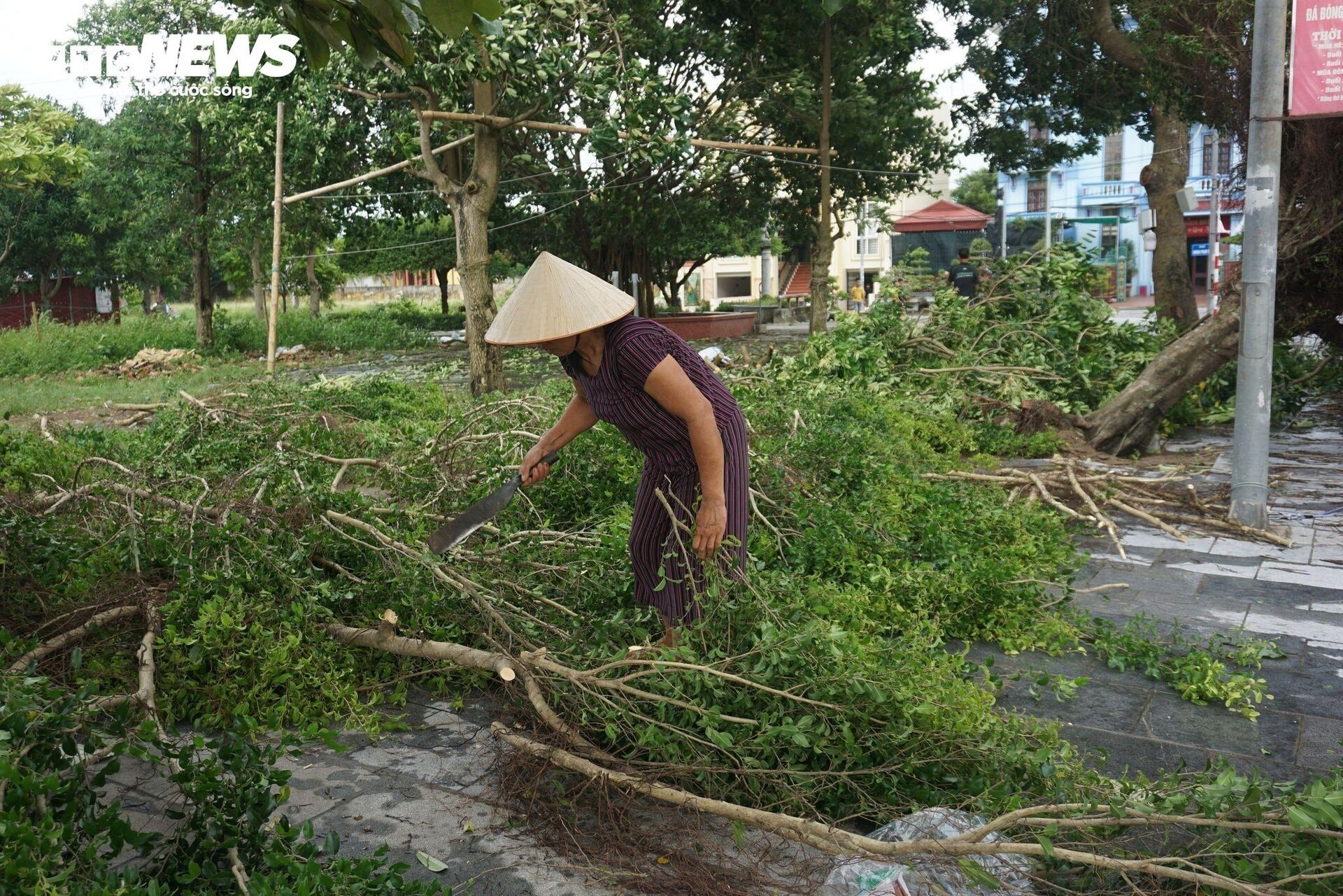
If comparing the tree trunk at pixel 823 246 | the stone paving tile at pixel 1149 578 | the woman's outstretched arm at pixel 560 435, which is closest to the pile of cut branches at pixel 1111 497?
the stone paving tile at pixel 1149 578

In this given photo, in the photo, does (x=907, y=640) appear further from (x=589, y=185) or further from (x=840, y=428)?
(x=589, y=185)

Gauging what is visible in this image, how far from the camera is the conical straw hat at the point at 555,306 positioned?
11.3 ft

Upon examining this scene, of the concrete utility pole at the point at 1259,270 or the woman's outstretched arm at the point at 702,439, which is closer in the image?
the woman's outstretched arm at the point at 702,439

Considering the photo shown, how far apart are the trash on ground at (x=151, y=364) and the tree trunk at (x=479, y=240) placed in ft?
31.0

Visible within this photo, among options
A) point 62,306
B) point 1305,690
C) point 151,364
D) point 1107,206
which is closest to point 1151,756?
point 1305,690

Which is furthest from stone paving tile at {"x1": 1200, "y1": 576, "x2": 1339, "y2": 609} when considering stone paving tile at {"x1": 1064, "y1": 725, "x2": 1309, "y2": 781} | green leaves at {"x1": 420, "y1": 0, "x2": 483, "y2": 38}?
green leaves at {"x1": 420, "y1": 0, "x2": 483, "y2": 38}

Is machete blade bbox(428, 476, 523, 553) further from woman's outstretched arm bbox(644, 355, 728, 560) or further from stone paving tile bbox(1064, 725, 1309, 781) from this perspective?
stone paving tile bbox(1064, 725, 1309, 781)

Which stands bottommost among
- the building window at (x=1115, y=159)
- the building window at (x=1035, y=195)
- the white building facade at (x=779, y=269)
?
the white building facade at (x=779, y=269)

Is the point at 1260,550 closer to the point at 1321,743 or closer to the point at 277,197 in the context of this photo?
→ the point at 1321,743

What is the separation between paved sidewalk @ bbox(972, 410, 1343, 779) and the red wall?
118 ft

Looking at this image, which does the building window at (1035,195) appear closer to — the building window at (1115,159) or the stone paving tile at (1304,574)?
→ the building window at (1115,159)

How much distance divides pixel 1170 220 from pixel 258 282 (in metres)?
23.5

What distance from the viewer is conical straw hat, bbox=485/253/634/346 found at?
3436 millimetres

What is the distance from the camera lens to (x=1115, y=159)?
163ft
